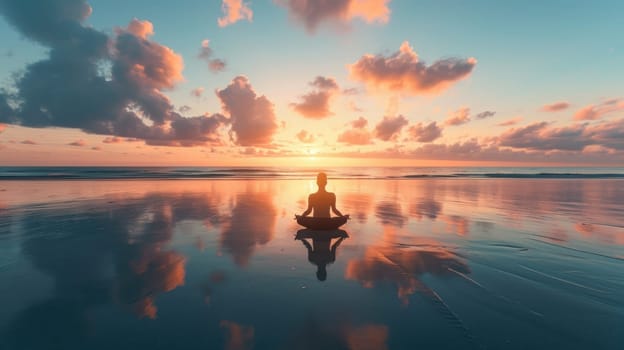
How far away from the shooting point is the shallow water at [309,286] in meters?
4.69

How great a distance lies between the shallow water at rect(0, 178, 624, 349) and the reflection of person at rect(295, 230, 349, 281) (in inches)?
3.4

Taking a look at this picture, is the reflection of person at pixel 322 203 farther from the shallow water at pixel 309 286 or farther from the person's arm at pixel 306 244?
the person's arm at pixel 306 244

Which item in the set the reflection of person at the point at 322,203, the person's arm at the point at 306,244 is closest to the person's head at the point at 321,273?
the person's arm at the point at 306,244

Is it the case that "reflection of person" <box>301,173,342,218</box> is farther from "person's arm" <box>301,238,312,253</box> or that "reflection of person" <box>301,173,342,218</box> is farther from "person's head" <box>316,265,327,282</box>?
"person's head" <box>316,265,327,282</box>

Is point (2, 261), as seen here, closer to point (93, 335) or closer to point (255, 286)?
point (93, 335)

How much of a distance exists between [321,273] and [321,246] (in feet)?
8.26

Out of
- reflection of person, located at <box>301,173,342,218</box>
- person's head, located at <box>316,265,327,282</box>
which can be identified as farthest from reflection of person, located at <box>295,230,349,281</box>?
reflection of person, located at <box>301,173,342,218</box>

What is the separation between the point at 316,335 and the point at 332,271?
9.68ft

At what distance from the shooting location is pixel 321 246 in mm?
9984

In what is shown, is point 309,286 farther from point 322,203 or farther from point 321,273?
point 322,203

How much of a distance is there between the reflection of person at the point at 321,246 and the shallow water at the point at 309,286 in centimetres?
9

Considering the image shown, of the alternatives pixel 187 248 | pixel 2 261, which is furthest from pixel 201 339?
pixel 2 261

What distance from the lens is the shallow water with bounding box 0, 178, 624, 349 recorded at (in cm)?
469

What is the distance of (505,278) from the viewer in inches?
277
